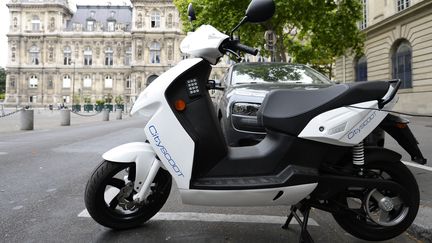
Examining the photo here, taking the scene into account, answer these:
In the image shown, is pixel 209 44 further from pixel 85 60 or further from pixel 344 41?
pixel 85 60

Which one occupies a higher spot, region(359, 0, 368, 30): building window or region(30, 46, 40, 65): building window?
region(30, 46, 40, 65): building window

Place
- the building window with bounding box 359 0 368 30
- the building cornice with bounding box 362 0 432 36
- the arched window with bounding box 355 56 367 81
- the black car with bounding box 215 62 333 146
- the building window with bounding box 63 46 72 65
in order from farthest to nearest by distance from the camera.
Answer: the building window with bounding box 63 46 72 65 < the arched window with bounding box 355 56 367 81 < the building window with bounding box 359 0 368 30 < the building cornice with bounding box 362 0 432 36 < the black car with bounding box 215 62 333 146

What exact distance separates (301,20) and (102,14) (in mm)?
73950

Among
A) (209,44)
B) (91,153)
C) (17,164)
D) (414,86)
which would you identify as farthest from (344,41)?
(209,44)

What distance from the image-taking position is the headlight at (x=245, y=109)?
4582 millimetres

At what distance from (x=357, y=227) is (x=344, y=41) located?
1841 centimetres

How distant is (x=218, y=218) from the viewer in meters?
3.54

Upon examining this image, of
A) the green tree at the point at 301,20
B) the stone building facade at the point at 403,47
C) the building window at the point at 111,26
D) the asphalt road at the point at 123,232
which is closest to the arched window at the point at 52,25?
the building window at the point at 111,26

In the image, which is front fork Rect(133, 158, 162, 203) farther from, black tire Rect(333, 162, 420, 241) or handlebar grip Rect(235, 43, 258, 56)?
black tire Rect(333, 162, 420, 241)

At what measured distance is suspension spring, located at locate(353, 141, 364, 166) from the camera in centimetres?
273

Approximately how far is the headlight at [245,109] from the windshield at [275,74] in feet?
3.45

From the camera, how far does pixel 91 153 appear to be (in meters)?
7.95

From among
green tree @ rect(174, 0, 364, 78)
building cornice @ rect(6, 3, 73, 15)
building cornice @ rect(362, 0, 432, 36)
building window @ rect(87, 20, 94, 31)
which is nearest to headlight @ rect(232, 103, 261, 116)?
green tree @ rect(174, 0, 364, 78)

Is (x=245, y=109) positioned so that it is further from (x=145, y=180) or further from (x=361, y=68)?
(x=361, y=68)
